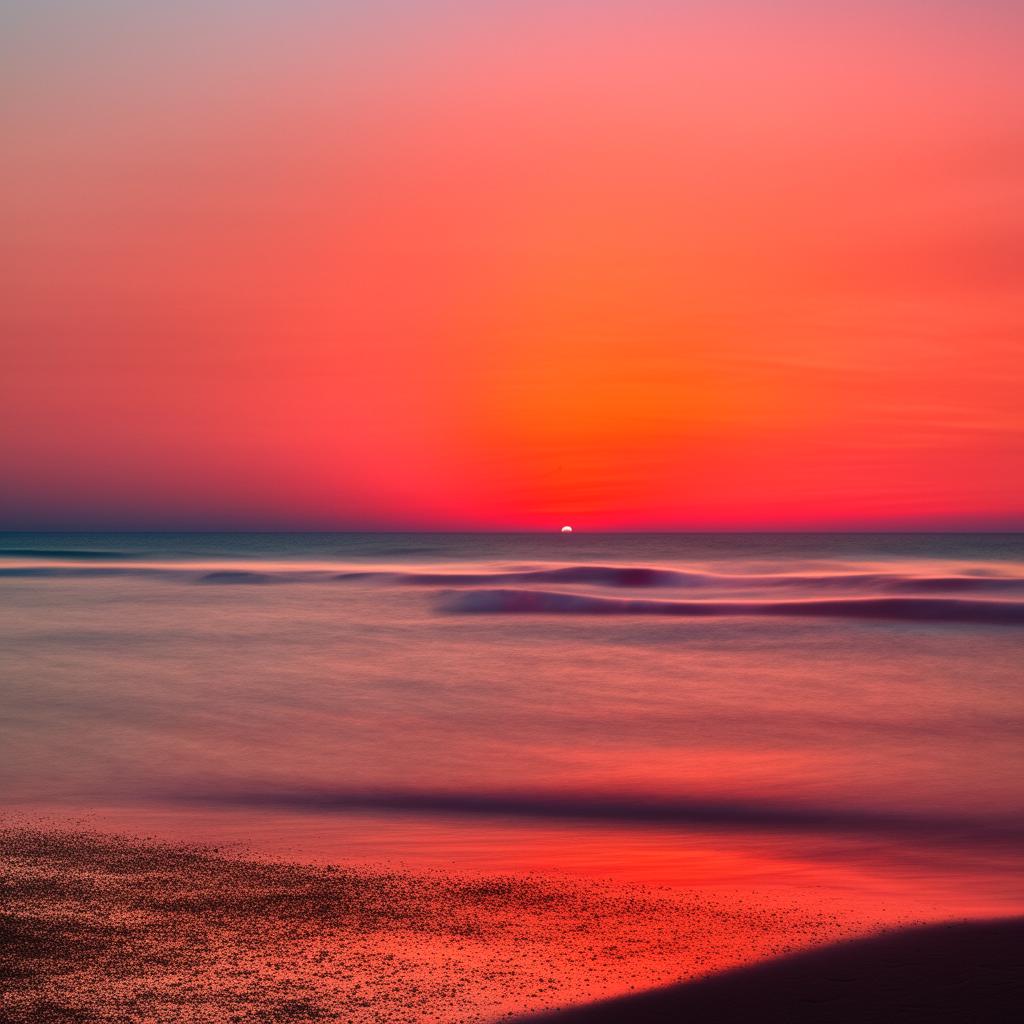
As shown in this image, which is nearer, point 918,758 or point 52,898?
point 52,898

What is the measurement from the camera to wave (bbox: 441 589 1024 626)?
3095 cm

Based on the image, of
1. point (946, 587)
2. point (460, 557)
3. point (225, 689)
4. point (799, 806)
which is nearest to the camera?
point (799, 806)

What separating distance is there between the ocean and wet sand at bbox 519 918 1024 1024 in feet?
2.35

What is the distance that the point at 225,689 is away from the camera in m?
16.2

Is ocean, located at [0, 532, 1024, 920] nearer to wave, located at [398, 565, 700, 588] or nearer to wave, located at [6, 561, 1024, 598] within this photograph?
wave, located at [6, 561, 1024, 598]

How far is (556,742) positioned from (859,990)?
26.1 feet

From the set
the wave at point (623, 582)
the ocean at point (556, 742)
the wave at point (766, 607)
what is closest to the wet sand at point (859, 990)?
the ocean at point (556, 742)

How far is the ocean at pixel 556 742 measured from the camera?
24.2ft

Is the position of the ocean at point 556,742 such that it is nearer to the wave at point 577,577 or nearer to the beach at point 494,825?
the beach at point 494,825

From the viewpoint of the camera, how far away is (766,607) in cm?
3425

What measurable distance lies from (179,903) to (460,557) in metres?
→ 72.3

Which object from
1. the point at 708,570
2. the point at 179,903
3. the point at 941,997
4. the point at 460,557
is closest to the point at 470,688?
the point at 179,903

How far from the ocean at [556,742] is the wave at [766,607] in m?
0.63

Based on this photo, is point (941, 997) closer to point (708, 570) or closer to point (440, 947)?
point (440, 947)
